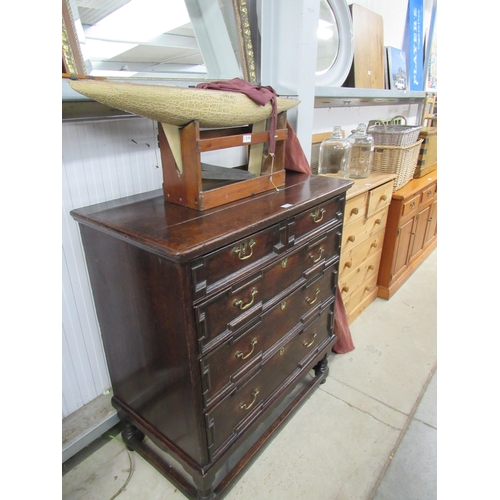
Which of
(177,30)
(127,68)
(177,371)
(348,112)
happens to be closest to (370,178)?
(348,112)

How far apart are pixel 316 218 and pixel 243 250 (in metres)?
0.39

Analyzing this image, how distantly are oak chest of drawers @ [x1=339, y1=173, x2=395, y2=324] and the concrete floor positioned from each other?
41 centimetres

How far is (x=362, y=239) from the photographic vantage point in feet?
6.54

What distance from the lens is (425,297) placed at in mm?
2516

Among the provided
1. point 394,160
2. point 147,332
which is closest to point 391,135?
point 394,160

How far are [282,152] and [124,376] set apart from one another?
3.26 feet

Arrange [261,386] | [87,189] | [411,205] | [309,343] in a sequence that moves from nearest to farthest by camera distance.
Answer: [87,189], [261,386], [309,343], [411,205]

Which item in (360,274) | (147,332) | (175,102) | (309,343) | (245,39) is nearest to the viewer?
(175,102)

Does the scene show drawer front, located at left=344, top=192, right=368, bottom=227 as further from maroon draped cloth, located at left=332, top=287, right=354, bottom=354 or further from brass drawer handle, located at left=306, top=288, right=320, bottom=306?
brass drawer handle, located at left=306, top=288, right=320, bottom=306

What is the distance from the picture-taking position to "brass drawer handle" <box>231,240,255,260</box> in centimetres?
94

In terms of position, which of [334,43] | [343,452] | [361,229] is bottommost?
[343,452]

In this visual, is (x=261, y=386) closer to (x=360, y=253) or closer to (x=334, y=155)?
(x=360, y=253)

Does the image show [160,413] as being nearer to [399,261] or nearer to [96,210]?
[96,210]

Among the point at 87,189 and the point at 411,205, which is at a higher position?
the point at 87,189
